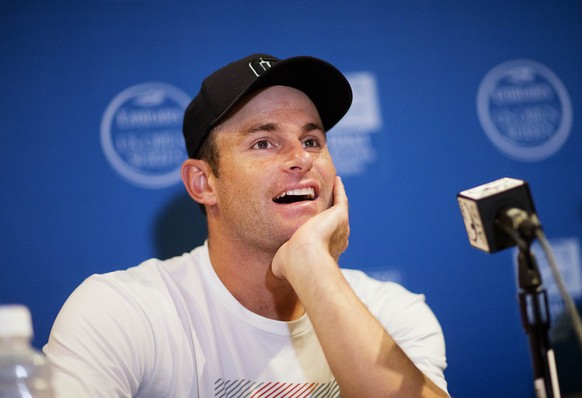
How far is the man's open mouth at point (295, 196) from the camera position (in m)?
1.66

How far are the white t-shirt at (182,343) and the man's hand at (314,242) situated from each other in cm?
21

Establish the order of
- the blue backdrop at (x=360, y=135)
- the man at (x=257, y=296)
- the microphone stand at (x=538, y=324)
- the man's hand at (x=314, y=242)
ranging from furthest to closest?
the blue backdrop at (x=360, y=135), the man's hand at (x=314, y=242), the man at (x=257, y=296), the microphone stand at (x=538, y=324)

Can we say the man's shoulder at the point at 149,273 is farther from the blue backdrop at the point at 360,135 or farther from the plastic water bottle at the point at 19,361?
the plastic water bottle at the point at 19,361

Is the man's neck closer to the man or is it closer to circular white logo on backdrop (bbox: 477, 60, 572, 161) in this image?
the man

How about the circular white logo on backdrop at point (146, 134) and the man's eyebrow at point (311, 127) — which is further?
the circular white logo on backdrop at point (146, 134)

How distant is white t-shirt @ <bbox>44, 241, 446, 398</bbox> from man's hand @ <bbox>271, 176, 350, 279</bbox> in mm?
211

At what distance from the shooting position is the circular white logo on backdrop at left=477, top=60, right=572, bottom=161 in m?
2.34

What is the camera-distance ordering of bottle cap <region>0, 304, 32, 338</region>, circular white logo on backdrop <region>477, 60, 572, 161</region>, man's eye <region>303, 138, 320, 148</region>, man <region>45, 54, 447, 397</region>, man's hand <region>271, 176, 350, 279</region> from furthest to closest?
circular white logo on backdrop <region>477, 60, 572, 161</region>, man's eye <region>303, 138, 320, 148</region>, man's hand <region>271, 176, 350, 279</region>, man <region>45, 54, 447, 397</region>, bottle cap <region>0, 304, 32, 338</region>

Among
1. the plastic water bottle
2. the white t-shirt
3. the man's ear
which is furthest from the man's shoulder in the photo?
the plastic water bottle

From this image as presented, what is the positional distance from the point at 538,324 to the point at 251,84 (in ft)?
3.30

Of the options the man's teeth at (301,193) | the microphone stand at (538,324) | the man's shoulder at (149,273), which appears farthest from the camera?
the man's teeth at (301,193)

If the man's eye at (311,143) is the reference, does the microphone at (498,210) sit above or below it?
below

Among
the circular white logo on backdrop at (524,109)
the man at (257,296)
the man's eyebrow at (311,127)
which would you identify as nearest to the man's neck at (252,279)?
the man at (257,296)

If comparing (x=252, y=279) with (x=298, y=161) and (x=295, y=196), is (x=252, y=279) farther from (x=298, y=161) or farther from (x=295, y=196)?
(x=298, y=161)
